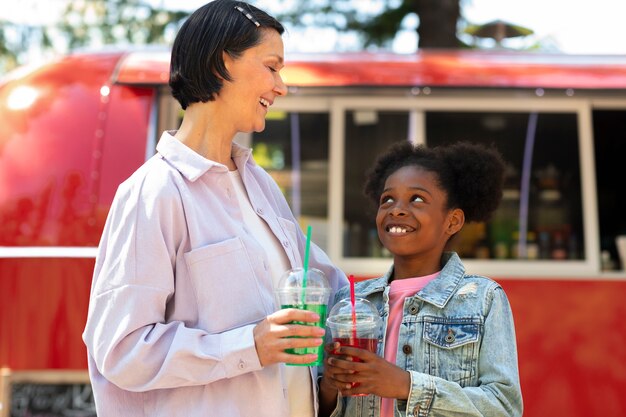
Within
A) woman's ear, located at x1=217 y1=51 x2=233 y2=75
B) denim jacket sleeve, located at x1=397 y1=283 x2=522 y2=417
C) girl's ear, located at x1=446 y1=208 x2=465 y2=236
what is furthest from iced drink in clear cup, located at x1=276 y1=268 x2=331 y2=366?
girl's ear, located at x1=446 y1=208 x2=465 y2=236

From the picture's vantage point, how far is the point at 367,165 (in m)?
5.36

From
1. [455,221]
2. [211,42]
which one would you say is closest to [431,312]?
[455,221]

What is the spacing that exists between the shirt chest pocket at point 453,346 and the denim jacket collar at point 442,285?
65 mm

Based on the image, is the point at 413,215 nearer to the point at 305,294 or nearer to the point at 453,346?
the point at 453,346

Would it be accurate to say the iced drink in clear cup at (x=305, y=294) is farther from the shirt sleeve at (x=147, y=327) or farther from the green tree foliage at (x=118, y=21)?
the green tree foliage at (x=118, y=21)

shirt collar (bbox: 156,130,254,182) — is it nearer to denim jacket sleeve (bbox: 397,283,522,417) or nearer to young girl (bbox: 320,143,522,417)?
young girl (bbox: 320,143,522,417)

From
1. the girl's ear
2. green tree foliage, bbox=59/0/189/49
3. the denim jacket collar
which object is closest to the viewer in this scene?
the denim jacket collar

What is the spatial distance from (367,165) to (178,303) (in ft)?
11.5

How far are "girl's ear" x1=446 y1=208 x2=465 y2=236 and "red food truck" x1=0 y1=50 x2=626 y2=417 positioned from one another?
2239mm

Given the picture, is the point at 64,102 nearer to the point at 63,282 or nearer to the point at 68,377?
the point at 63,282

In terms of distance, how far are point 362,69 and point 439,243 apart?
2580mm

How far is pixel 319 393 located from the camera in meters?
2.30

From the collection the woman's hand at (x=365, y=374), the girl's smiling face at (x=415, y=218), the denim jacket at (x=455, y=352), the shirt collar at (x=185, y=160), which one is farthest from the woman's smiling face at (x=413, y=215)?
the shirt collar at (x=185, y=160)

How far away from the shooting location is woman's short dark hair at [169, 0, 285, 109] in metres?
2.07
